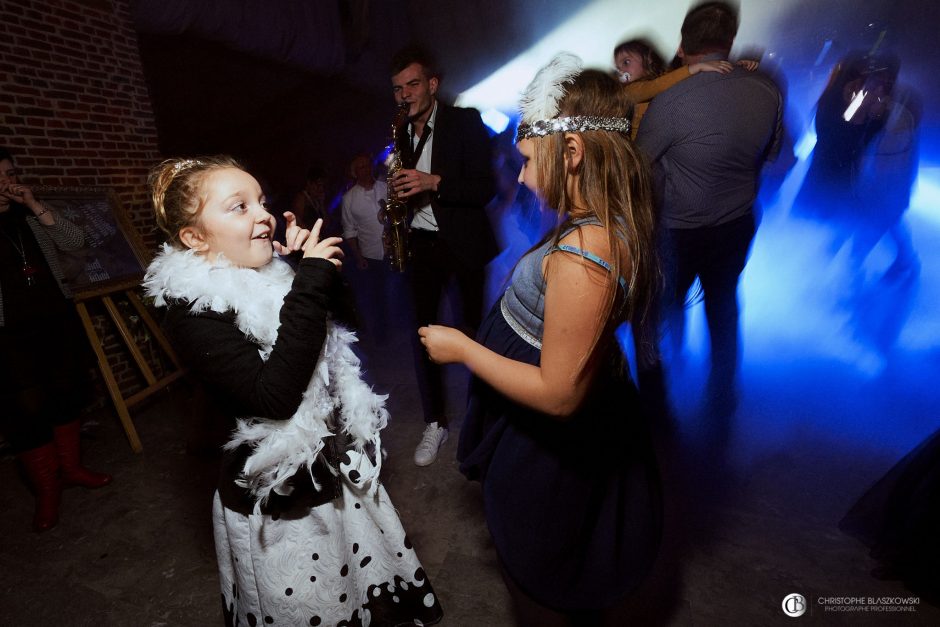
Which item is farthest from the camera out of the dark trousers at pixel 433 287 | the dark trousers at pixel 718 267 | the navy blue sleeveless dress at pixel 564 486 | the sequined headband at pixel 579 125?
the dark trousers at pixel 433 287

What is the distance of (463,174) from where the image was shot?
2547mm

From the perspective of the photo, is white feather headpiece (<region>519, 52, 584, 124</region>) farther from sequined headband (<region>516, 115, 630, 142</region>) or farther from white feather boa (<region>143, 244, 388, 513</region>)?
white feather boa (<region>143, 244, 388, 513</region>)

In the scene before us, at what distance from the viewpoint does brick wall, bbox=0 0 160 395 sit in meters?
3.03

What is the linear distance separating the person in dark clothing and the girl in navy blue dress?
2.62 m

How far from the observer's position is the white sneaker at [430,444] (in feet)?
8.77

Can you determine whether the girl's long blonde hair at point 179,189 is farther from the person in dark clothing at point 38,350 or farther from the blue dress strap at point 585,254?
the person in dark clothing at point 38,350

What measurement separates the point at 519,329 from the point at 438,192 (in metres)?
1.48

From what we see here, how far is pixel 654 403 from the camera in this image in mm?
3225

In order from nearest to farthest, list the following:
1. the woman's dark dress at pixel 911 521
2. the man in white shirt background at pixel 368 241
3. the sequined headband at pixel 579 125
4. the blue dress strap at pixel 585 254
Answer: the blue dress strap at pixel 585 254 < the sequined headband at pixel 579 125 < the woman's dark dress at pixel 911 521 < the man in white shirt background at pixel 368 241

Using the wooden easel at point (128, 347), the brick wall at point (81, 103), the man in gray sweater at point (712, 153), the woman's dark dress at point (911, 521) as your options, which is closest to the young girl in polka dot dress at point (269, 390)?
the man in gray sweater at point (712, 153)

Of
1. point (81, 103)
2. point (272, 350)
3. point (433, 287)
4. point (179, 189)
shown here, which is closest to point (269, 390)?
point (272, 350)

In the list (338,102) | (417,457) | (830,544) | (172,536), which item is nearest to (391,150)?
(417,457)

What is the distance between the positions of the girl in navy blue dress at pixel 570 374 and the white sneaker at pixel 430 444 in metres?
1.40

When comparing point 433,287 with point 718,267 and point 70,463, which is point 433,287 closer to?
point 718,267
